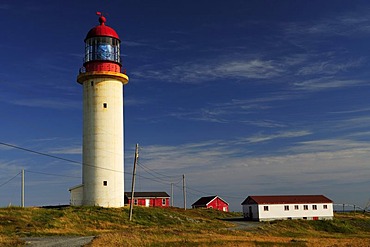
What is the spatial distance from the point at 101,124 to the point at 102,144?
2039 mm

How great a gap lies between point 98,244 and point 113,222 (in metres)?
15.3

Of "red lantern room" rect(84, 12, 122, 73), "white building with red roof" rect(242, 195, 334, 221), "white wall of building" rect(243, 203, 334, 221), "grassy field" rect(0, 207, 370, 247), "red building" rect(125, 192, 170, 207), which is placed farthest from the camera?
"red building" rect(125, 192, 170, 207)

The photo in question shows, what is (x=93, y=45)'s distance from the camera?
44375 millimetres

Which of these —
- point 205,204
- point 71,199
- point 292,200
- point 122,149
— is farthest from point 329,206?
point 71,199

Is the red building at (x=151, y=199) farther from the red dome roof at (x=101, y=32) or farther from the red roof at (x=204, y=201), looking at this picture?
the red dome roof at (x=101, y=32)

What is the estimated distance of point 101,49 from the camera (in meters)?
44.2

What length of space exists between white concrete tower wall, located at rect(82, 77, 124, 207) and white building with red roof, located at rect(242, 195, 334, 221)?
67.5 ft

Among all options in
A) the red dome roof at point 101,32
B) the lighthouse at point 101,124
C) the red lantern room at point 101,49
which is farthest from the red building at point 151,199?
the red dome roof at point 101,32

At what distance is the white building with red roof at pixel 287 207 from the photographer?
56.7 metres

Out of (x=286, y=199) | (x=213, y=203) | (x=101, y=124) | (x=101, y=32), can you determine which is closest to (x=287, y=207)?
(x=286, y=199)

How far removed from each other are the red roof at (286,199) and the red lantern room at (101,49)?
26075 millimetres

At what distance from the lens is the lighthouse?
143ft

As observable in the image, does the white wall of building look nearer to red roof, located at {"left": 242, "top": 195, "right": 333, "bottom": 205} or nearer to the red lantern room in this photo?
red roof, located at {"left": 242, "top": 195, "right": 333, "bottom": 205}

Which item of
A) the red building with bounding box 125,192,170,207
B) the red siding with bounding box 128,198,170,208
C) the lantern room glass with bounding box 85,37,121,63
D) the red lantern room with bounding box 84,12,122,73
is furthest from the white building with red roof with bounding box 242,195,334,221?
the lantern room glass with bounding box 85,37,121,63
